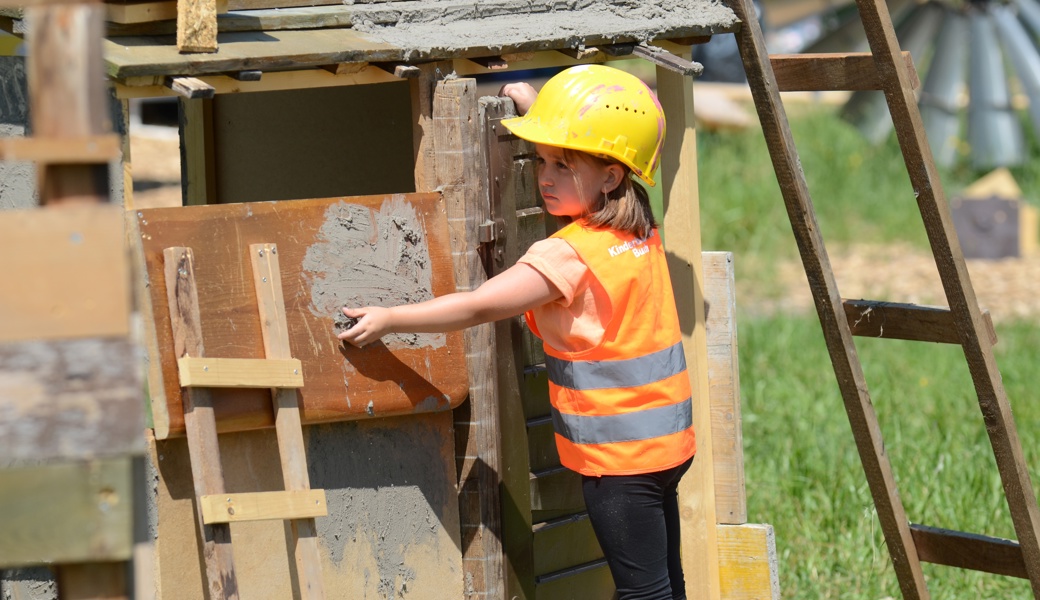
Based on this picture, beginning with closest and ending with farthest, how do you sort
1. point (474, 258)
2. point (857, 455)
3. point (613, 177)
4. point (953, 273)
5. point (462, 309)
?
point (462, 309)
point (613, 177)
point (474, 258)
point (953, 273)
point (857, 455)

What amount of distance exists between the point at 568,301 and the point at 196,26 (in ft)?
3.68

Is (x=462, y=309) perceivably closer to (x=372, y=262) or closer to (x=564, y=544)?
(x=372, y=262)

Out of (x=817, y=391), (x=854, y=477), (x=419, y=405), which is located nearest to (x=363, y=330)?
(x=419, y=405)

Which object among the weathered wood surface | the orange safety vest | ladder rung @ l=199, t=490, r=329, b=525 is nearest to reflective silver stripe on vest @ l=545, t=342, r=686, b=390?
the orange safety vest

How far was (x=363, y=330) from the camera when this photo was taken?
3072 mm

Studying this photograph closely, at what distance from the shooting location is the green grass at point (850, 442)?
4.83m

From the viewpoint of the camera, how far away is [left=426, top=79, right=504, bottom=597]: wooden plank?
3.30m

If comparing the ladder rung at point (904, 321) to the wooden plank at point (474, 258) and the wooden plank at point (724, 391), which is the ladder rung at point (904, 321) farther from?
the wooden plank at point (474, 258)

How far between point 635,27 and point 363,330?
126cm

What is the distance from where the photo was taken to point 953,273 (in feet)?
12.2

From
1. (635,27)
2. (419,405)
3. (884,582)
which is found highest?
(635,27)

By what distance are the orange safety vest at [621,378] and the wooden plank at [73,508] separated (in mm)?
1527

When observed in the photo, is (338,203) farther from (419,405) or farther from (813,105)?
(813,105)

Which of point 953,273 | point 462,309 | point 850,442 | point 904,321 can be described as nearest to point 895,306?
point 904,321
